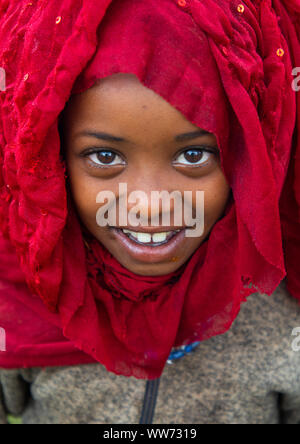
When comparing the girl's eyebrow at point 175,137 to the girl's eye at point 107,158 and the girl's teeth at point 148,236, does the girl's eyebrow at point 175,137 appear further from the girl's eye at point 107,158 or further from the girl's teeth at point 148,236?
the girl's teeth at point 148,236

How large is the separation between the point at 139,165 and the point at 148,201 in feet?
0.20

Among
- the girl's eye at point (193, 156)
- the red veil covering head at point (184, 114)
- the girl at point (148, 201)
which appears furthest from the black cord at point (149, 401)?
the girl's eye at point (193, 156)

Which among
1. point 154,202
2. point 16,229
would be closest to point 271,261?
point 154,202

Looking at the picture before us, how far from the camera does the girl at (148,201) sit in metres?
0.78

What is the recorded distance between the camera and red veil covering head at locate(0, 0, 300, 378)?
0.78 m

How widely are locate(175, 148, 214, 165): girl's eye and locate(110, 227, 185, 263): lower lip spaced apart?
0.14 m

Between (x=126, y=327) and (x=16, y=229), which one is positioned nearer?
(x=16, y=229)

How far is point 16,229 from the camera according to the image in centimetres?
95

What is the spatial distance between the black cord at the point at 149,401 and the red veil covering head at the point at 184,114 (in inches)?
4.8

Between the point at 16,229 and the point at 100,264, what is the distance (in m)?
0.19

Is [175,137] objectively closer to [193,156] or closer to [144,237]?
[193,156]

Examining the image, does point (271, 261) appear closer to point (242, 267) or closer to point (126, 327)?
point (242, 267)

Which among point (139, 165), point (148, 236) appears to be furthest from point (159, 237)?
point (139, 165)

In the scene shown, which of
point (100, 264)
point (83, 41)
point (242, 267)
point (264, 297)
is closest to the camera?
point (83, 41)
